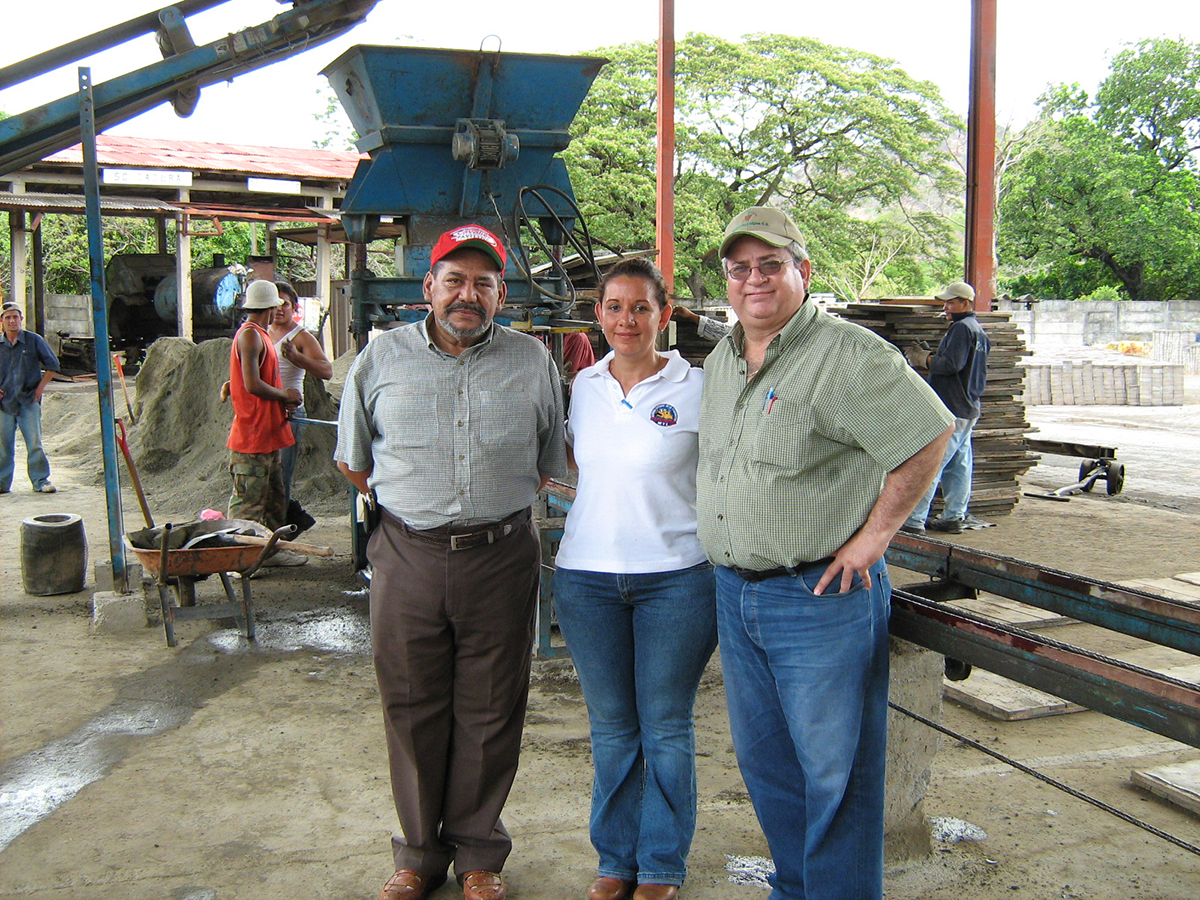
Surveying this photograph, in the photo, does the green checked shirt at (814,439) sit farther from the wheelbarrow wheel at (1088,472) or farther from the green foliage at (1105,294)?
the green foliage at (1105,294)

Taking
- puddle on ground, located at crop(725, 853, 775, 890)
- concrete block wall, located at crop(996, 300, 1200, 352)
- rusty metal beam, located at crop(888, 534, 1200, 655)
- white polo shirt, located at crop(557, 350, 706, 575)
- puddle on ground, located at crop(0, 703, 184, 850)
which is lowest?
puddle on ground, located at crop(725, 853, 775, 890)

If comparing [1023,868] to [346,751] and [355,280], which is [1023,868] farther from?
[355,280]

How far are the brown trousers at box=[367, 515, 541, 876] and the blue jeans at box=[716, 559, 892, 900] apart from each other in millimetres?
657

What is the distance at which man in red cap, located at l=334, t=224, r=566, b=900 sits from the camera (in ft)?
9.36

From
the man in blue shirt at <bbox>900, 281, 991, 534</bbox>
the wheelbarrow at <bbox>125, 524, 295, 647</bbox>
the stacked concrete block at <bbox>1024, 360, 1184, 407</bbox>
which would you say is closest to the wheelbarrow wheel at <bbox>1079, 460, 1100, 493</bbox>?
the man in blue shirt at <bbox>900, 281, 991, 534</bbox>

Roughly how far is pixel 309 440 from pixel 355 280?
3.69 m

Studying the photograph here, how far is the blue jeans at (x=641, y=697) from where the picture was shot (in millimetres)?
2762

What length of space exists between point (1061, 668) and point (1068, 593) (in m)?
0.52

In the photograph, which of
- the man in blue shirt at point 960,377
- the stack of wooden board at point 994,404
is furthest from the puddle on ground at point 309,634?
the stack of wooden board at point 994,404

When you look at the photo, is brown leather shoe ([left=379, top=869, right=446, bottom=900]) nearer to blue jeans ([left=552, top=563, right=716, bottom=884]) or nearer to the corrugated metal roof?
blue jeans ([left=552, top=563, right=716, bottom=884])

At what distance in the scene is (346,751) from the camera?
414 centimetres

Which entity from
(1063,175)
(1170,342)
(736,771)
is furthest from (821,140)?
(736,771)

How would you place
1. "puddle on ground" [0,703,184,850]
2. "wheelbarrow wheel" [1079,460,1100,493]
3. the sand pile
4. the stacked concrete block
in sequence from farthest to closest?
1. the stacked concrete block
2. "wheelbarrow wheel" [1079,460,1100,493]
3. the sand pile
4. "puddle on ground" [0,703,184,850]

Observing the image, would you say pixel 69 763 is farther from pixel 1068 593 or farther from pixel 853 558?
pixel 1068 593
